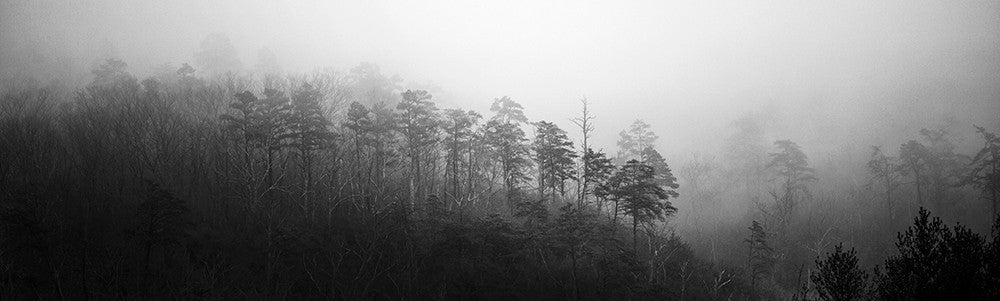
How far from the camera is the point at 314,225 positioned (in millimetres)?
22281

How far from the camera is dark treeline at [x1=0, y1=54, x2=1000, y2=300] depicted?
559 inches

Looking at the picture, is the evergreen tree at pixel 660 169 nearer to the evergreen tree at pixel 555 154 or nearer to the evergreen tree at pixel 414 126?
the evergreen tree at pixel 555 154

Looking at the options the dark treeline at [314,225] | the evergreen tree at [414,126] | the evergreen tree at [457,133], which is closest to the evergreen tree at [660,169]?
the dark treeline at [314,225]

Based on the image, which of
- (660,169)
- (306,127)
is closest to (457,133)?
(306,127)

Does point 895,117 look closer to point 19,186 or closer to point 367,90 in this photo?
point 367,90

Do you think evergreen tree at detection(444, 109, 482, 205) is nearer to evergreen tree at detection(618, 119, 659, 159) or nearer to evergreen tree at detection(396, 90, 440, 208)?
evergreen tree at detection(396, 90, 440, 208)

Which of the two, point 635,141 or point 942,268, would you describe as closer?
point 942,268

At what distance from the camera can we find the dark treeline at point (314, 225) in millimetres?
14211

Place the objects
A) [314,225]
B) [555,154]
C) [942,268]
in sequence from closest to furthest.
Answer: [942,268]
[314,225]
[555,154]

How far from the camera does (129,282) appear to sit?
52.1ft

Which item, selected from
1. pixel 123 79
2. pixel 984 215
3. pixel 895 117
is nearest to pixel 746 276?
pixel 984 215

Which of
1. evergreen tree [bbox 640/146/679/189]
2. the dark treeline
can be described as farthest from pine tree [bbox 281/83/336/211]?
evergreen tree [bbox 640/146/679/189]

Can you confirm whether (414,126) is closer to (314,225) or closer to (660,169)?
(314,225)

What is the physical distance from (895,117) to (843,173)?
103ft
